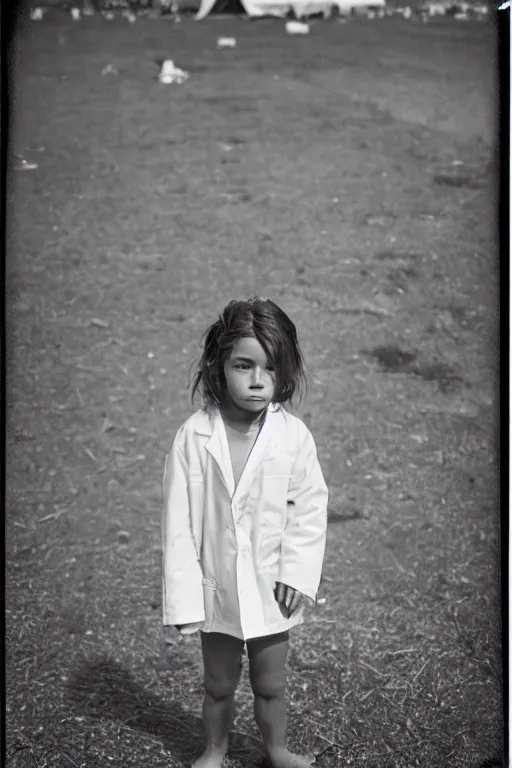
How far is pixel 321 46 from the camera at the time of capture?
188cm

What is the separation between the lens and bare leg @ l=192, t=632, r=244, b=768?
1.67m

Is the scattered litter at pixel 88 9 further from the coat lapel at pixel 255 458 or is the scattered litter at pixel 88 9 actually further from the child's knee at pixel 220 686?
the child's knee at pixel 220 686

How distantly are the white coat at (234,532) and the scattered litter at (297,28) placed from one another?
87 cm

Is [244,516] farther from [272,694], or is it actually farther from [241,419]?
[272,694]

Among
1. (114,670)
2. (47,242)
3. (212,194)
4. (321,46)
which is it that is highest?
(321,46)

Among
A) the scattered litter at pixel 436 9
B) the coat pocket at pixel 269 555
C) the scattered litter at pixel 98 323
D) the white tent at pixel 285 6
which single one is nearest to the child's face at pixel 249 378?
the coat pocket at pixel 269 555

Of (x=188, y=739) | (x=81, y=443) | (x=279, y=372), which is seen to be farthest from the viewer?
(x=81, y=443)

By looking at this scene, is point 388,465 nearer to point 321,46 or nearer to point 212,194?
point 212,194

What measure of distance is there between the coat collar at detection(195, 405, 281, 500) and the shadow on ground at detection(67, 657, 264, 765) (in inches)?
21.1

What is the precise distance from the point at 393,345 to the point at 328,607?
24.1 inches

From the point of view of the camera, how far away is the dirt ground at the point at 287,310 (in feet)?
6.10

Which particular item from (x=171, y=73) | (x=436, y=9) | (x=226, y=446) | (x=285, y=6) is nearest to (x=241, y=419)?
(x=226, y=446)

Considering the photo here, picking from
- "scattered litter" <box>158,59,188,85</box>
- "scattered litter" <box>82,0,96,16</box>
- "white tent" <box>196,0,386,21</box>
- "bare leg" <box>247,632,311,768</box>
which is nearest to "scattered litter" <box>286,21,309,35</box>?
"white tent" <box>196,0,386,21</box>

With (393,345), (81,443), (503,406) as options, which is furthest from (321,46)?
(81,443)
